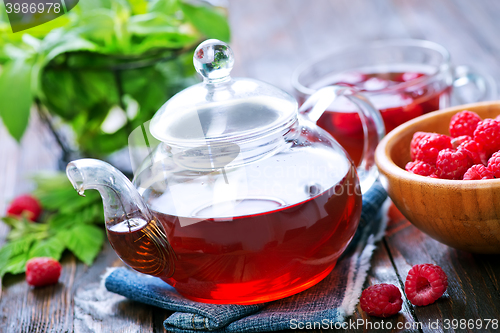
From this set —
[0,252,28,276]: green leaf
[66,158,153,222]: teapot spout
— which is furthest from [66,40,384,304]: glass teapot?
[0,252,28,276]: green leaf

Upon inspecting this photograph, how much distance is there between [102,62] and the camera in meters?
1.25

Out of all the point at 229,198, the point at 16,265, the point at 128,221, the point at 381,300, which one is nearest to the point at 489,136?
the point at 381,300

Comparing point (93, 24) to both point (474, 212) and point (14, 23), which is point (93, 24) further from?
point (474, 212)

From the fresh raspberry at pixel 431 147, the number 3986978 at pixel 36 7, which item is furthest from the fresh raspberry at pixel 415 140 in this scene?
the number 3986978 at pixel 36 7

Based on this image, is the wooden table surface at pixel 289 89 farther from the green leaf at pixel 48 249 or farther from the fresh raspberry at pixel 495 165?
the fresh raspberry at pixel 495 165

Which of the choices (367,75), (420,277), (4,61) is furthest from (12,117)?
(420,277)

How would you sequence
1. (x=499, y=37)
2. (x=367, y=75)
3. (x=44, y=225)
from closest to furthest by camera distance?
1. (x=44, y=225)
2. (x=367, y=75)
3. (x=499, y=37)

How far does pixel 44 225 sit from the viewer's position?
1.18m

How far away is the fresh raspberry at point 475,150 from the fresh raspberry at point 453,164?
0.02 metres

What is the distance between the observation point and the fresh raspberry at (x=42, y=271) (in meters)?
0.97

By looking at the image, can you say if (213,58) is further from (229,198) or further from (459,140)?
(459,140)

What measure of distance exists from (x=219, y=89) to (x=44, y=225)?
1.89 feet

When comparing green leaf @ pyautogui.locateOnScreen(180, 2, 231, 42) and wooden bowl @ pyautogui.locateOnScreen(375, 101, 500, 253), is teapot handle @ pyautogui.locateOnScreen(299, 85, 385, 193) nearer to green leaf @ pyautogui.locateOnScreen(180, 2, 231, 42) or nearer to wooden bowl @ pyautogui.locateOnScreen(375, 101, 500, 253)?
wooden bowl @ pyautogui.locateOnScreen(375, 101, 500, 253)

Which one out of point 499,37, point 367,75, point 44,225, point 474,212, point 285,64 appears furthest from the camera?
point 285,64
